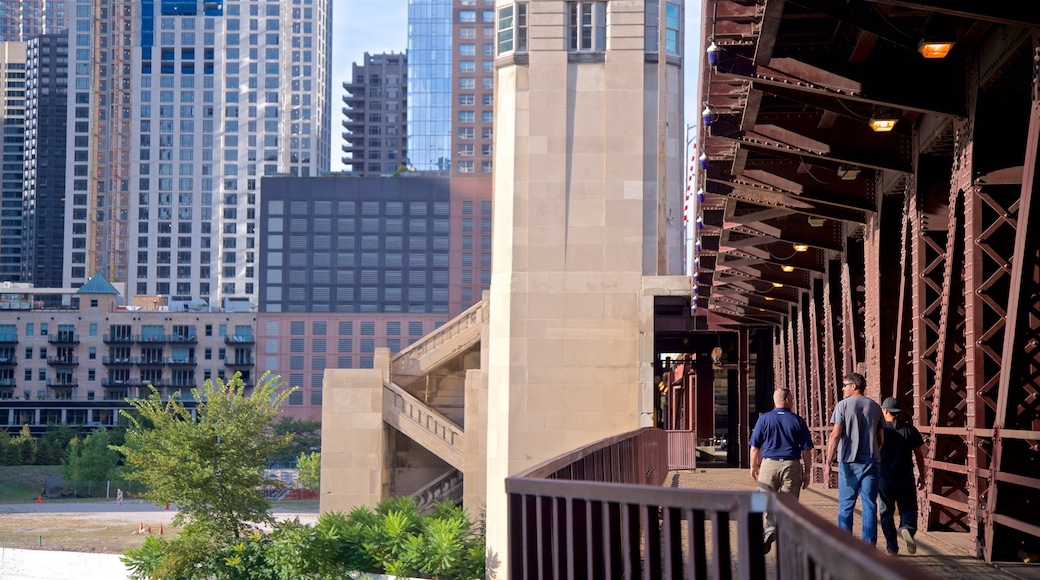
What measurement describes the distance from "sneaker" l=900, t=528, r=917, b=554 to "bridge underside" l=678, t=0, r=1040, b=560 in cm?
65

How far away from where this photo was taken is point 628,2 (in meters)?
46.3

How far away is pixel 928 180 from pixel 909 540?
601 cm

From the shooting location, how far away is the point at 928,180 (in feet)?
61.0

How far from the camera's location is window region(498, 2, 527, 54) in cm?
4569

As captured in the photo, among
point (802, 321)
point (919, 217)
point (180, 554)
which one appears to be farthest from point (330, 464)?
point (919, 217)

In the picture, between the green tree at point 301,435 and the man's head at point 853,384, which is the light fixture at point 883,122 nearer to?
the man's head at point 853,384

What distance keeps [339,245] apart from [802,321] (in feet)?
473

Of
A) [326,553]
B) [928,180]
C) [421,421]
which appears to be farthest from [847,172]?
[421,421]

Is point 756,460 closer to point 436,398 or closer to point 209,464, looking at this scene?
point 209,464

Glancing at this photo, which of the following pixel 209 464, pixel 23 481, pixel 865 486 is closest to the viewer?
pixel 865 486

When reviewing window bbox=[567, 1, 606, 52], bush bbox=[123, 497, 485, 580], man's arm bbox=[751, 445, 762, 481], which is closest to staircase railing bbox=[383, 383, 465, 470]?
bush bbox=[123, 497, 485, 580]

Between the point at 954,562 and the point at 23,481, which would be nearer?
the point at 954,562

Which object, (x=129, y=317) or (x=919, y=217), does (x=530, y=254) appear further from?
(x=129, y=317)

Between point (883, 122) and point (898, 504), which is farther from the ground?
point (883, 122)
